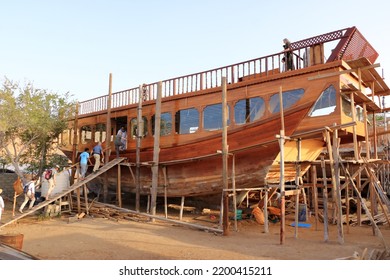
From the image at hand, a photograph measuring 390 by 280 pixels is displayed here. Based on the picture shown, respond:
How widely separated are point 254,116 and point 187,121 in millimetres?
2694

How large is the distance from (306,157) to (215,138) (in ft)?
10.1

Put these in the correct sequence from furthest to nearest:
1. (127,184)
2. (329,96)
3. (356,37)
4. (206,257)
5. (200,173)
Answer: (127,184) → (200,173) → (356,37) → (329,96) → (206,257)

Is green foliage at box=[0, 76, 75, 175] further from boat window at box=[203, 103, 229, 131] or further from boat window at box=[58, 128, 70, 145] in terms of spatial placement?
boat window at box=[203, 103, 229, 131]

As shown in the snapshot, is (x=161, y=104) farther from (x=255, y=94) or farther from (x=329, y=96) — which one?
(x=329, y=96)

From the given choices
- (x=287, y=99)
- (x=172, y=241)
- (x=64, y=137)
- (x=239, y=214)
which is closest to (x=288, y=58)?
(x=287, y=99)

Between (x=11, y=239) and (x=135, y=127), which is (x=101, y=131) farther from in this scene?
(x=11, y=239)

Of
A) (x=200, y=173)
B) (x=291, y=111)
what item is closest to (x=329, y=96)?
(x=291, y=111)

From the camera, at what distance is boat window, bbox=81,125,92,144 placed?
16766 mm

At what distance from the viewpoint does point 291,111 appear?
940 centimetres

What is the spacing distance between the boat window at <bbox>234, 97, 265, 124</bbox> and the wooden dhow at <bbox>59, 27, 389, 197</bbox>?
0.03 m

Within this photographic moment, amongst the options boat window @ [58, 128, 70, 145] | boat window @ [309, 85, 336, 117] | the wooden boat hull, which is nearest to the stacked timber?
the wooden boat hull

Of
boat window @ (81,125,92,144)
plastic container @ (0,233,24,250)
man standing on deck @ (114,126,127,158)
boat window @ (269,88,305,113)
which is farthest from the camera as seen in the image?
boat window @ (81,125,92,144)

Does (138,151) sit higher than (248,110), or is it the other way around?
(248,110)

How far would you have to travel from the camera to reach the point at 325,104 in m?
9.12
